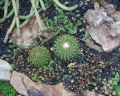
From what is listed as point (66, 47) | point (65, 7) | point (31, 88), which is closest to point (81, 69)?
point (66, 47)

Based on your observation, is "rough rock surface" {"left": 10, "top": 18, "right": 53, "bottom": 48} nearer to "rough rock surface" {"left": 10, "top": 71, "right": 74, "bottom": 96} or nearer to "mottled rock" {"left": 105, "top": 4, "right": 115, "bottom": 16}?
"rough rock surface" {"left": 10, "top": 71, "right": 74, "bottom": 96}

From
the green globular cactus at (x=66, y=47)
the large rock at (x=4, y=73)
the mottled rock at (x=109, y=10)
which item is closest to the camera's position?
the green globular cactus at (x=66, y=47)

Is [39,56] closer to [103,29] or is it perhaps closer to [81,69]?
[81,69]

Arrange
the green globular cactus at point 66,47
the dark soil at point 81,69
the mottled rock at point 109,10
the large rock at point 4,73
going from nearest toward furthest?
1. the green globular cactus at point 66,47
2. the dark soil at point 81,69
3. the mottled rock at point 109,10
4. the large rock at point 4,73

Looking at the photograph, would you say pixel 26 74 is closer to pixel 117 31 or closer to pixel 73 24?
pixel 73 24

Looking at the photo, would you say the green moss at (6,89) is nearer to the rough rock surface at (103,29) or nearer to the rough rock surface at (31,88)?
the rough rock surface at (31,88)

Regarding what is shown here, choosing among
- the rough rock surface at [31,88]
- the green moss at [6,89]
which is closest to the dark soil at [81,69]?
the rough rock surface at [31,88]
